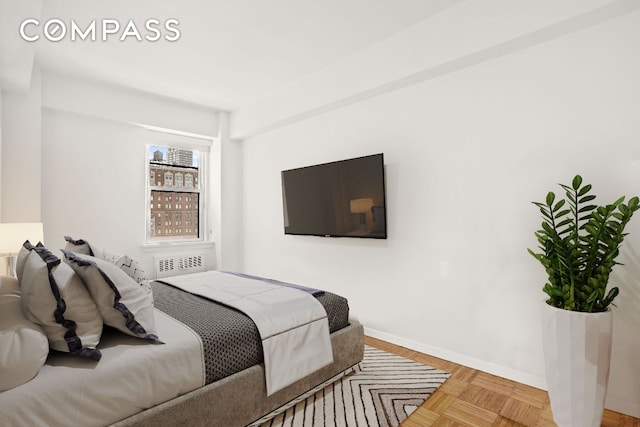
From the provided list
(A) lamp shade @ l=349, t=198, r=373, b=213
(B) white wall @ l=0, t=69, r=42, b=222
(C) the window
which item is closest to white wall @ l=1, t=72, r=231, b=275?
(B) white wall @ l=0, t=69, r=42, b=222

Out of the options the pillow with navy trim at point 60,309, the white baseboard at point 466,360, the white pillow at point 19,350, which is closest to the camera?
the white pillow at point 19,350

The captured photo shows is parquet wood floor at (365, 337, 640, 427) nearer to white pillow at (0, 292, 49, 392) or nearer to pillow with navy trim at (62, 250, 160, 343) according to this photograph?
pillow with navy trim at (62, 250, 160, 343)

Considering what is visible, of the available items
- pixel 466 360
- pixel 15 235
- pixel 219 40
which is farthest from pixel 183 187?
pixel 466 360

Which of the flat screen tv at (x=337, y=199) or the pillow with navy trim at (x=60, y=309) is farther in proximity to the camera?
the flat screen tv at (x=337, y=199)

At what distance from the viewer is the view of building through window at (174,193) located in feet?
14.8

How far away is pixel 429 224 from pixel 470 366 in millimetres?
1157

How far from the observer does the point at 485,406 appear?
7.02ft

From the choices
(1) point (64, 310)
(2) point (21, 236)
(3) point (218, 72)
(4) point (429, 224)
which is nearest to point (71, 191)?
(2) point (21, 236)

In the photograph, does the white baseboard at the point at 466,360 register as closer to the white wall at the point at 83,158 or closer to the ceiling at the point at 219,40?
the ceiling at the point at 219,40

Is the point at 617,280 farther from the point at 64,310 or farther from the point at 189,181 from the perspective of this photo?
the point at 189,181

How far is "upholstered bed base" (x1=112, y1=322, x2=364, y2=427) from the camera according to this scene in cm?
146

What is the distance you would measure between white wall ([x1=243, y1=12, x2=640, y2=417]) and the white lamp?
2.65 meters

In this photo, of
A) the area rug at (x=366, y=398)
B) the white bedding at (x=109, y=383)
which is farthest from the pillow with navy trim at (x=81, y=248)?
the area rug at (x=366, y=398)

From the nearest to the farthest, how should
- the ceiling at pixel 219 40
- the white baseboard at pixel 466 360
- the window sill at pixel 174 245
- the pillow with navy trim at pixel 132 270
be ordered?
the pillow with navy trim at pixel 132 270 < the white baseboard at pixel 466 360 < the ceiling at pixel 219 40 < the window sill at pixel 174 245
